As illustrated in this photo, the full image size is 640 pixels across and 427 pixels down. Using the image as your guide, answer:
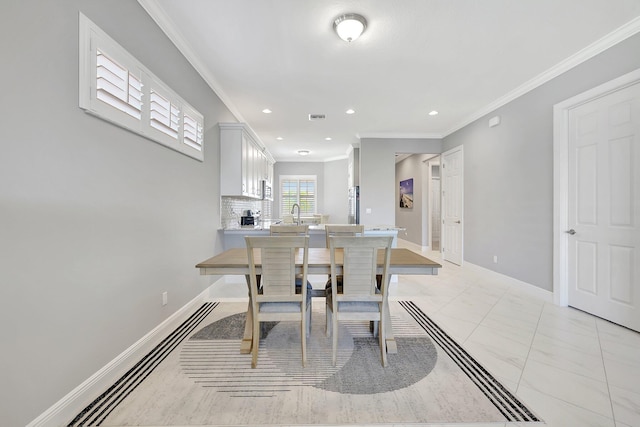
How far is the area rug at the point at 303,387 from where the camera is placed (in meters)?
1.43

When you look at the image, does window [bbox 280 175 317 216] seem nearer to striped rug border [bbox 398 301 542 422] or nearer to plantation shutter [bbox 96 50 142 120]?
striped rug border [bbox 398 301 542 422]

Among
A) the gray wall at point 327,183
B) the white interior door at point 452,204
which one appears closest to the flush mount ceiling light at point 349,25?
the white interior door at point 452,204

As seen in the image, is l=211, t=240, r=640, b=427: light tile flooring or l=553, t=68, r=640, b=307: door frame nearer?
l=211, t=240, r=640, b=427: light tile flooring

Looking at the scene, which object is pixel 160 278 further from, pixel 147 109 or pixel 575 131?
pixel 575 131

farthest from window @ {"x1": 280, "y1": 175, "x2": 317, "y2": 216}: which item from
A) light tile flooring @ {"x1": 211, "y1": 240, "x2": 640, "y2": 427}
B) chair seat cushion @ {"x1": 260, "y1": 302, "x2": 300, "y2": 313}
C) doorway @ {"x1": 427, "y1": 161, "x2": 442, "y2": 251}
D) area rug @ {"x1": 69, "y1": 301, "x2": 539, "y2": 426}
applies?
chair seat cushion @ {"x1": 260, "y1": 302, "x2": 300, "y2": 313}

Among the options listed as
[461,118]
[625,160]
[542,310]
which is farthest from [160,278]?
[461,118]

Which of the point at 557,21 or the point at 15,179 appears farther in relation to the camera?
the point at 557,21

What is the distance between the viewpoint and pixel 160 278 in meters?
2.31

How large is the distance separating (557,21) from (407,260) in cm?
255

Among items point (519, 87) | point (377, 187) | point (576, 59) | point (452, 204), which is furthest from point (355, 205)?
point (576, 59)

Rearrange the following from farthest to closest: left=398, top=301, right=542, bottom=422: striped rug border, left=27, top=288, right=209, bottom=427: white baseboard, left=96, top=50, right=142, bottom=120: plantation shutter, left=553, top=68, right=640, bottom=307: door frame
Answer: left=553, top=68, right=640, bottom=307: door frame < left=96, top=50, right=142, bottom=120: plantation shutter < left=398, top=301, right=542, bottom=422: striped rug border < left=27, top=288, right=209, bottom=427: white baseboard

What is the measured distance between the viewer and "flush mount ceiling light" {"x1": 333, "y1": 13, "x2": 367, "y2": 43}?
2229 mm

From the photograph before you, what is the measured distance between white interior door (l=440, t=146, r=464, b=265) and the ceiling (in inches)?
45.3

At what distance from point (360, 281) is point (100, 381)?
1.81m
